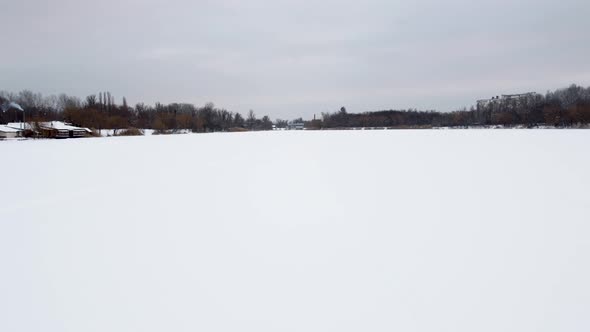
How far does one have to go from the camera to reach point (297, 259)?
4.28 m

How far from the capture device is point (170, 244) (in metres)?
4.72

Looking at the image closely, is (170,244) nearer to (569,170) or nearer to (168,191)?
(168,191)

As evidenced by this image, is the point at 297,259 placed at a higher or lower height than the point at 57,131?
lower

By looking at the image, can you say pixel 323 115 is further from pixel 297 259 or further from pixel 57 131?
pixel 297 259

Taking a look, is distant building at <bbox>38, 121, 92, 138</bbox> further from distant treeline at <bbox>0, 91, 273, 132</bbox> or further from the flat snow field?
the flat snow field

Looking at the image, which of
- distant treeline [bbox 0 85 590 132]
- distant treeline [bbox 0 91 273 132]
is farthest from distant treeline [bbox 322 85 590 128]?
distant treeline [bbox 0 91 273 132]

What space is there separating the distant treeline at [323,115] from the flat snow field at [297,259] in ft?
198

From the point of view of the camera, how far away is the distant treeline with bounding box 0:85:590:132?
229 feet

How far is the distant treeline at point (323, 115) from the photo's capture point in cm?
6969

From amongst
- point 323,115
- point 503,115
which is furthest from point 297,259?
point 323,115

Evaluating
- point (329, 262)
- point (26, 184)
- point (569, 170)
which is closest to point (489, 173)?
point (569, 170)

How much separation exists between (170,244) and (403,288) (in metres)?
2.82

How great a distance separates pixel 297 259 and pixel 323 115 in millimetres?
135890

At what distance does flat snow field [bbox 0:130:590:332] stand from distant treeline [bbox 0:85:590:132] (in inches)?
2375
